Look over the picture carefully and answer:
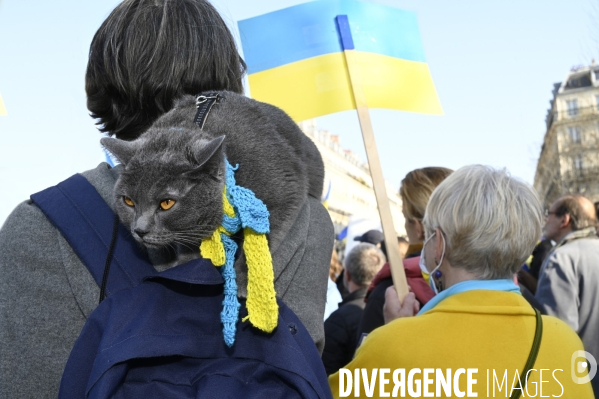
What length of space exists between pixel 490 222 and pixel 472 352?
1.82ft

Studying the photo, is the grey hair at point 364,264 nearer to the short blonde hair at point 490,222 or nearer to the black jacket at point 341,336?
the black jacket at point 341,336

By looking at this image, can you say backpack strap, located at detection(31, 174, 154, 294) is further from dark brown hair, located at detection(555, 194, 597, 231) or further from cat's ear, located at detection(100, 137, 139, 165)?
dark brown hair, located at detection(555, 194, 597, 231)

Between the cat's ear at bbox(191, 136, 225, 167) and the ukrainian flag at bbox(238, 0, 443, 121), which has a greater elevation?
the ukrainian flag at bbox(238, 0, 443, 121)

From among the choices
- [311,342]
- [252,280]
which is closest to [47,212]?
[252,280]

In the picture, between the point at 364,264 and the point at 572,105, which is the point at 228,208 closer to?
the point at 364,264

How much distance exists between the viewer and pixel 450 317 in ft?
8.09

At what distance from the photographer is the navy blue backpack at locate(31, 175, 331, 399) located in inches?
56.6

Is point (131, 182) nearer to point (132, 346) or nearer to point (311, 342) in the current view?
point (132, 346)

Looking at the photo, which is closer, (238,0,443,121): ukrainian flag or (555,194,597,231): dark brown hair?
(238,0,443,121): ukrainian flag

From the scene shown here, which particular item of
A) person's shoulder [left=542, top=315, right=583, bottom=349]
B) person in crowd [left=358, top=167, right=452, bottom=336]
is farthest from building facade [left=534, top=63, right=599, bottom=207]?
person's shoulder [left=542, top=315, right=583, bottom=349]

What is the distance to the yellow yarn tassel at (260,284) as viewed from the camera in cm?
151

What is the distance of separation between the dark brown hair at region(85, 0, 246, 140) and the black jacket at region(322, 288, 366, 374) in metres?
2.99

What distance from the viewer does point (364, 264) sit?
569cm

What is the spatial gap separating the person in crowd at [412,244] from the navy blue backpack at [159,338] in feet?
7.03
